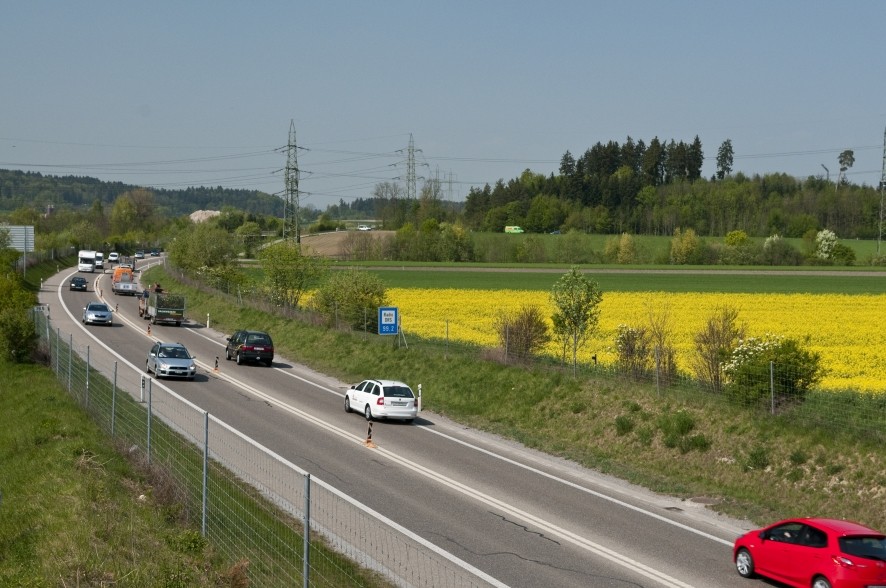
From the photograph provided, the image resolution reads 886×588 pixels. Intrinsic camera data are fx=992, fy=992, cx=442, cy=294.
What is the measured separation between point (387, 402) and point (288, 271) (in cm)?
3576

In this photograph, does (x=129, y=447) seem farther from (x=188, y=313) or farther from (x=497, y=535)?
(x=188, y=313)

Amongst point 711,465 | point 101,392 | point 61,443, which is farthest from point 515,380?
point 61,443

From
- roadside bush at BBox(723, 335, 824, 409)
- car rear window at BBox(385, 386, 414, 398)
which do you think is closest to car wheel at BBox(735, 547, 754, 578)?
roadside bush at BBox(723, 335, 824, 409)

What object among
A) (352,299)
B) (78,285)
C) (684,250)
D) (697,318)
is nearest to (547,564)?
(352,299)

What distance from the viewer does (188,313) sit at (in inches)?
2808

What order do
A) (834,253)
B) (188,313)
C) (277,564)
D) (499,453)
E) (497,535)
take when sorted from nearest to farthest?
(277,564) → (497,535) → (499,453) → (188,313) → (834,253)

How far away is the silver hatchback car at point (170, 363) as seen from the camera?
39.2 m

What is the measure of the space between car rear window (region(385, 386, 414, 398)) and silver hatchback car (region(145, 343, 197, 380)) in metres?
11.3

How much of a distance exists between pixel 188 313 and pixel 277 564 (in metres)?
60.1

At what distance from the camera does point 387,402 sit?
104 feet

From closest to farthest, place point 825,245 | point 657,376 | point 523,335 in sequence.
→ point 657,376 < point 523,335 < point 825,245

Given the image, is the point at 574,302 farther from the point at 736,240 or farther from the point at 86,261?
the point at 736,240

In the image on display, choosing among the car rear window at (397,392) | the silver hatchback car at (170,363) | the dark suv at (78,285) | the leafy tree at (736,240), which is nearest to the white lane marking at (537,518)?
the car rear window at (397,392)

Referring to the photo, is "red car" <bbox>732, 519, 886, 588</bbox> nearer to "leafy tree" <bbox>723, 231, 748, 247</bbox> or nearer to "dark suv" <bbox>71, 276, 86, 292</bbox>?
"dark suv" <bbox>71, 276, 86, 292</bbox>
